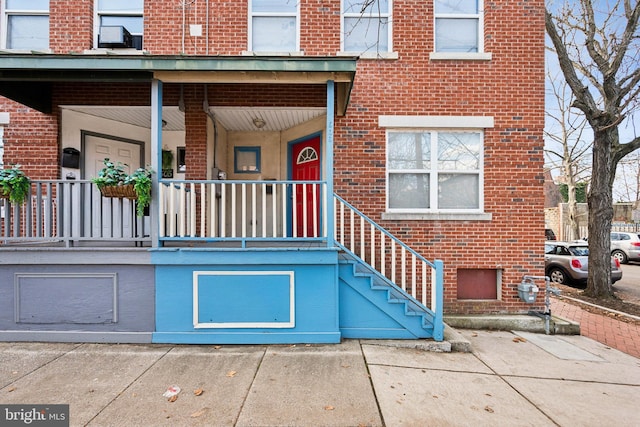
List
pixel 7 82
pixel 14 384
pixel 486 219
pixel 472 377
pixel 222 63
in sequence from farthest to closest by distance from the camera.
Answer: pixel 486 219 → pixel 7 82 → pixel 222 63 → pixel 472 377 → pixel 14 384

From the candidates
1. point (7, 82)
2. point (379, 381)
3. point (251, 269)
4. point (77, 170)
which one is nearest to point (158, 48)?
point (7, 82)

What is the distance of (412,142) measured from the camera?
5891 mm

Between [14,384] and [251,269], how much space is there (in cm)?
272

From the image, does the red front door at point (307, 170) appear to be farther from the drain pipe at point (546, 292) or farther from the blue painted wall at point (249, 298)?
the drain pipe at point (546, 292)

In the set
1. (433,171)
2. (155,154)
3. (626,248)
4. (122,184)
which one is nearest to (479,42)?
(433,171)

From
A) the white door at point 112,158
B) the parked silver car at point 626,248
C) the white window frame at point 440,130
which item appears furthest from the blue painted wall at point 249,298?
the parked silver car at point 626,248

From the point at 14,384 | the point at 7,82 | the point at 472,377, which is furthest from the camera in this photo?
the point at 7,82

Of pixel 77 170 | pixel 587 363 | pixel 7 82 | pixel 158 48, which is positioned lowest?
pixel 587 363

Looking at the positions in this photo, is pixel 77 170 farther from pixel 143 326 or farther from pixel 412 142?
pixel 412 142

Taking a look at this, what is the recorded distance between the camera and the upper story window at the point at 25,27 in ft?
19.6

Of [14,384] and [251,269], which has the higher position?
[251,269]

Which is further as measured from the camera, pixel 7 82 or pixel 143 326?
pixel 7 82

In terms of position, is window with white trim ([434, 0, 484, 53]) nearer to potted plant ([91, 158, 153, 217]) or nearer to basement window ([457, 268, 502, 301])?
basement window ([457, 268, 502, 301])

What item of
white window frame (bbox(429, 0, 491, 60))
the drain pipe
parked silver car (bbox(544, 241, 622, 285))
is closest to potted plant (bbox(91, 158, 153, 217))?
white window frame (bbox(429, 0, 491, 60))
